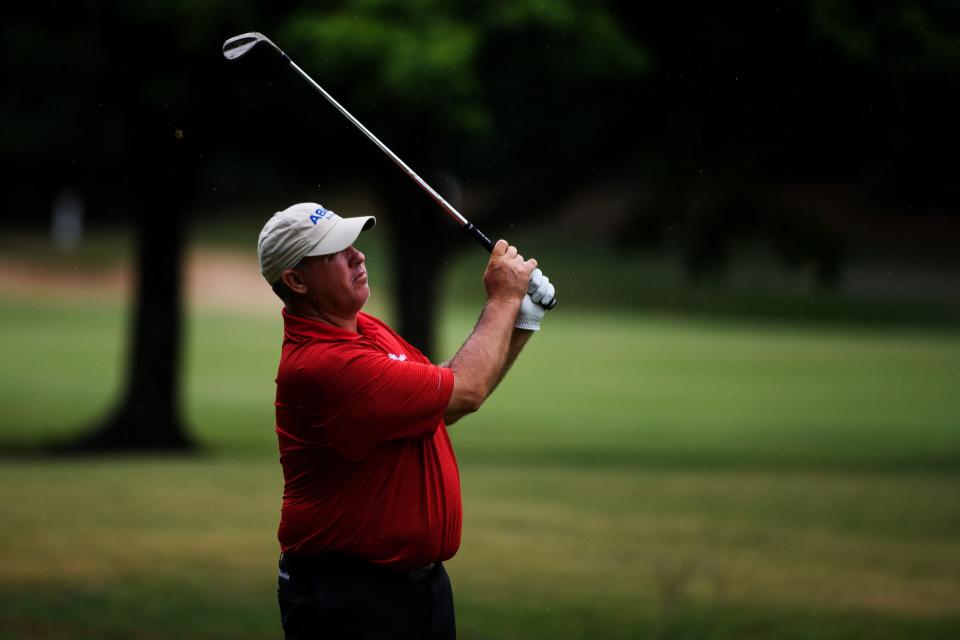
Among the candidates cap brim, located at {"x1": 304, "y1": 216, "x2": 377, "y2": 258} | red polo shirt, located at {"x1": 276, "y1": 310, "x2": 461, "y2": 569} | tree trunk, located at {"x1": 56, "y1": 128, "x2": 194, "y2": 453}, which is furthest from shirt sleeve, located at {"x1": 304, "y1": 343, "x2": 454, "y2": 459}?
tree trunk, located at {"x1": 56, "y1": 128, "x2": 194, "y2": 453}

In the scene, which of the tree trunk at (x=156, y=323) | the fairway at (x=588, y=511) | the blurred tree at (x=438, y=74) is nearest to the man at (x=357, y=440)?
the fairway at (x=588, y=511)

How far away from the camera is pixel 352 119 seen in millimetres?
4340

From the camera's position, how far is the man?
3812 millimetres

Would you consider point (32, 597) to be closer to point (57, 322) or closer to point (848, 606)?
point (848, 606)

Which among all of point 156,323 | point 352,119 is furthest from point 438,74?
point 352,119

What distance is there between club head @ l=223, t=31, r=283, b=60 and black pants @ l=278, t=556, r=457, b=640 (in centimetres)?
166

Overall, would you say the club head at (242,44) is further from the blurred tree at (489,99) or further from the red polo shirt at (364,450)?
the blurred tree at (489,99)

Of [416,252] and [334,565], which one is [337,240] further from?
[416,252]

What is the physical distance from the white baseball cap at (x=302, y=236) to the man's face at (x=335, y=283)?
32 millimetres

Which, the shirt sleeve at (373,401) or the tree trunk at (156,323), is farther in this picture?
the tree trunk at (156,323)

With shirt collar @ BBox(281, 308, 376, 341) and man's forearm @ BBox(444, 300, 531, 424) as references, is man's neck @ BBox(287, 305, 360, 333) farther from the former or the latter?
man's forearm @ BBox(444, 300, 531, 424)

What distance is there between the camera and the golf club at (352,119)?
4273 mm

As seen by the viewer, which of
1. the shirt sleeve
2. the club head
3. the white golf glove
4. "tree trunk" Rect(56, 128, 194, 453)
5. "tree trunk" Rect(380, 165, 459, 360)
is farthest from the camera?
"tree trunk" Rect(380, 165, 459, 360)

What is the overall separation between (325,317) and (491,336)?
44 centimetres
